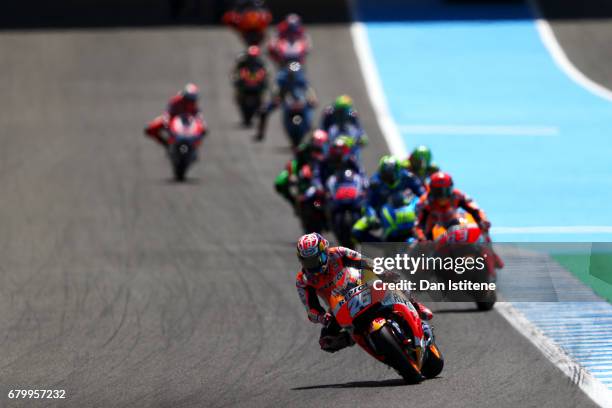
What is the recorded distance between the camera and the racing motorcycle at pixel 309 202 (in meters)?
21.1

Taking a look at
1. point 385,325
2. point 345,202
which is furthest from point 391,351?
point 345,202

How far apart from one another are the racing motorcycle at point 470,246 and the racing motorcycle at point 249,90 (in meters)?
15.6

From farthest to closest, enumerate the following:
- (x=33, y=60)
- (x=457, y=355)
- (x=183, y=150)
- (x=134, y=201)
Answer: (x=33, y=60) < (x=183, y=150) < (x=134, y=201) < (x=457, y=355)

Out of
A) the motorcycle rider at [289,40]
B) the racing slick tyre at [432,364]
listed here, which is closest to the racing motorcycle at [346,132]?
the motorcycle rider at [289,40]

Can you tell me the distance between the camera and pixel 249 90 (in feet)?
104

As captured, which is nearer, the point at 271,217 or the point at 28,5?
the point at 271,217

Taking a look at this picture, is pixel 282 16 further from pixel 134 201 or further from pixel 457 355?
pixel 457 355

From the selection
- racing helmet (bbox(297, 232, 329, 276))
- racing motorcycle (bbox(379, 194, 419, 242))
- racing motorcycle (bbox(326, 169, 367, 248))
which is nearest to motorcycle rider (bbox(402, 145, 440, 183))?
racing motorcycle (bbox(379, 194, 419, 242))

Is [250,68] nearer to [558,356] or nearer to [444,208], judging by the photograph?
[444,208]

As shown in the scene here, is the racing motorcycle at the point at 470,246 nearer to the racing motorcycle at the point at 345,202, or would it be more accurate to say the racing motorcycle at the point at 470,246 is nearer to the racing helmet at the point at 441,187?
the racing helmet at the point at 441,187

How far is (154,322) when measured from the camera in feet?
53.6

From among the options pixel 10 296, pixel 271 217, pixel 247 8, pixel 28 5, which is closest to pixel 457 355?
pixel 10 296

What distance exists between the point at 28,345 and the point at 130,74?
22.1 metres

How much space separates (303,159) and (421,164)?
3.21 meters
